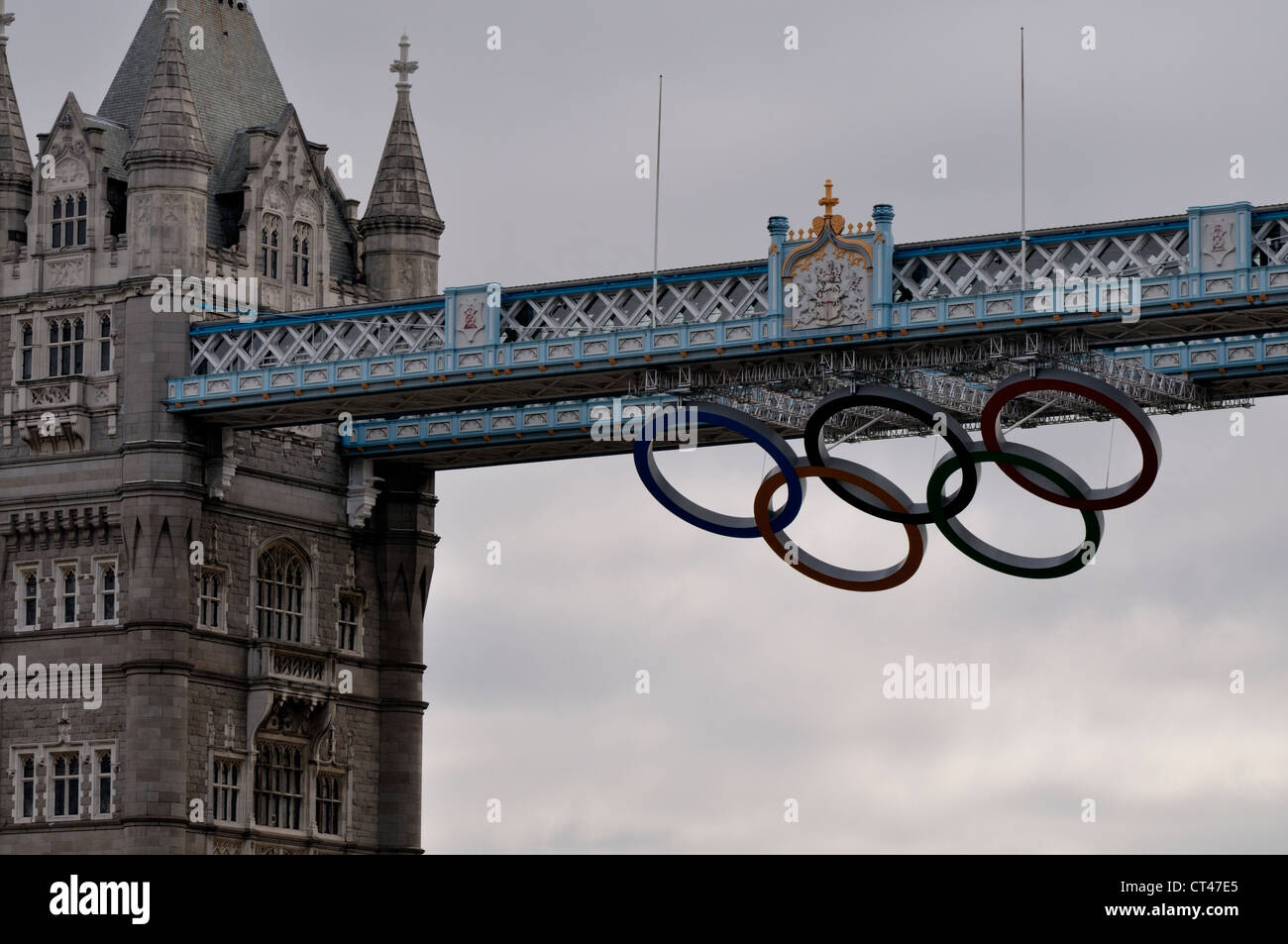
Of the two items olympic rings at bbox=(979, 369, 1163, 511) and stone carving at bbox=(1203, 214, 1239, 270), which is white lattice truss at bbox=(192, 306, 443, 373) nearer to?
olympic rings at bbox=(979, 369, 1163, 511)

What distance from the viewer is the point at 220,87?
10800 cm

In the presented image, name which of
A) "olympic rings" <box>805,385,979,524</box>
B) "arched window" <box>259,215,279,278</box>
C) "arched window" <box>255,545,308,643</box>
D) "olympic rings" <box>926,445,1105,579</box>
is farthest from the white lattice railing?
"arched window" <box>255,545,308,643</box>

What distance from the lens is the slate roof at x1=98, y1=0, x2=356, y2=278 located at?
349ft

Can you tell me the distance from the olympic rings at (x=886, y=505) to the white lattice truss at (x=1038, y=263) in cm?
497

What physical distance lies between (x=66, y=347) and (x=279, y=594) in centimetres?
1008

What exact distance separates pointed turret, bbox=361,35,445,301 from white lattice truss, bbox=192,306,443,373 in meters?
10.2

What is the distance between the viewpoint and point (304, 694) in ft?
340

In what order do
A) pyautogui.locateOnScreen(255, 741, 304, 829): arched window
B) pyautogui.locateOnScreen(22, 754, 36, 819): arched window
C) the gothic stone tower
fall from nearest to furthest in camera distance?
the gothic stone tower → pyautogui.locateOnScreen(22, 754, 36, 819): arched window → pyautogui.locateOnScreen(255, 741, 304, 829): arched window

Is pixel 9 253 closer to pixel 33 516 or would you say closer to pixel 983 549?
pixel 33 516

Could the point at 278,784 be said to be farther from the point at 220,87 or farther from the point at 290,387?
the point at 220,87

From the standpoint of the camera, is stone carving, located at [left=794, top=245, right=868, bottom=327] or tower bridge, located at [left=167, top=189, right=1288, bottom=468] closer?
tower bridge, located at [left=167, top=189, right=1288, bottom=468]
